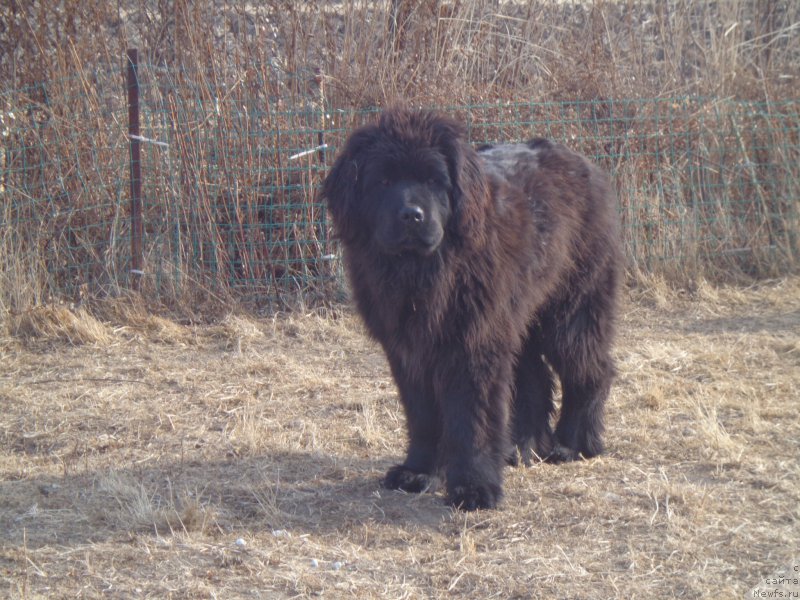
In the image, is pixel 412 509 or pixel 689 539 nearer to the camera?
pixel 689 539

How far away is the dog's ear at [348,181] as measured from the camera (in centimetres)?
419

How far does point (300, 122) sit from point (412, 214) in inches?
181

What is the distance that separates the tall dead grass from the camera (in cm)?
803

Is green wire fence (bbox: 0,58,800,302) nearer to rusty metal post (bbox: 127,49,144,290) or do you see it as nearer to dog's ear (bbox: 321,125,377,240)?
rusty metal post (bbox: 127,49,144,290)

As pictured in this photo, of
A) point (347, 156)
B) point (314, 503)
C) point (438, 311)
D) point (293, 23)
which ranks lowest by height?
point (314, 503)

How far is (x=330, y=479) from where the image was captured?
180 inches

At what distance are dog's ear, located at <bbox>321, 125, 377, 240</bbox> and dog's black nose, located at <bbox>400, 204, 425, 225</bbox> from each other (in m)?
0.37

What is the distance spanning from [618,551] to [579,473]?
39.8 inches

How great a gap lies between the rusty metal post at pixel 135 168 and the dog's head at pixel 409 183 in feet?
13.8

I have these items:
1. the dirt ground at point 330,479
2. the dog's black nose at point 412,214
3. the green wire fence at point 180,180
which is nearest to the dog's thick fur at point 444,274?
the dog's black nose at point 412,214

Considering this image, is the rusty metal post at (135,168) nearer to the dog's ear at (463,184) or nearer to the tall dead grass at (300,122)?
the tall dead grass at (300,122)

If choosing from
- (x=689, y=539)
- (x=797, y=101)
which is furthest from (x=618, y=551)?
(x=797, y=101)

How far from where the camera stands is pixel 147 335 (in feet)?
24.2

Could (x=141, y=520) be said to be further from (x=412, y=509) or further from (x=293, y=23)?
(x=293, y=23)
